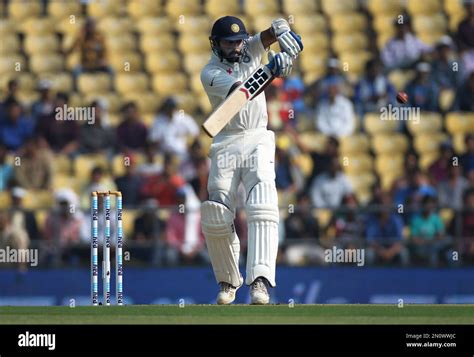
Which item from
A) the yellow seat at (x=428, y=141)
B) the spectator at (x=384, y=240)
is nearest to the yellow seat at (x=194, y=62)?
the yellow seat at (x=428, y=141)

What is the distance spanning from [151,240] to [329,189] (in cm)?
229

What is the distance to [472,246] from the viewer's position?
15.4 meters

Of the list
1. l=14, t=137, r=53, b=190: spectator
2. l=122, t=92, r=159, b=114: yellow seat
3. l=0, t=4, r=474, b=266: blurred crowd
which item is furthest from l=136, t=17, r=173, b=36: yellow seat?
l=14, t=137, r=53, b=190: spectator

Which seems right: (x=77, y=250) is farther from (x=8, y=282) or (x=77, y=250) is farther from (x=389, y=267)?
(x=389, y=267)

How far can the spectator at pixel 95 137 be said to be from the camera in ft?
57.0

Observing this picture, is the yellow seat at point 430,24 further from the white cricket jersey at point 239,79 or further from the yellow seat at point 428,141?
the white cricket jersey at point 239,79

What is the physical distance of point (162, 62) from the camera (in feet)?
62.9

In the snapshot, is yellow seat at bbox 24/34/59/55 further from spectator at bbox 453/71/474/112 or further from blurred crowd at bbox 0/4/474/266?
spectator at bbox 453/71/474/112

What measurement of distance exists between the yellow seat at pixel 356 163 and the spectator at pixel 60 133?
323cm

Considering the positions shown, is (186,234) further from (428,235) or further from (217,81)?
(217,81)

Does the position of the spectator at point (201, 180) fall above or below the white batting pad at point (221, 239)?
above

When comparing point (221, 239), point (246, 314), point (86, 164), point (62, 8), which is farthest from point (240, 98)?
point (62, 8)

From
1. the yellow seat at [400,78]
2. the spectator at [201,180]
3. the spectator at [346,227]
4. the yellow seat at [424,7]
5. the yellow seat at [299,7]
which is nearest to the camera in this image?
the spectator at [346,227]

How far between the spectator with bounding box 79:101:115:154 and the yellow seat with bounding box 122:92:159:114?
0.89 metres
